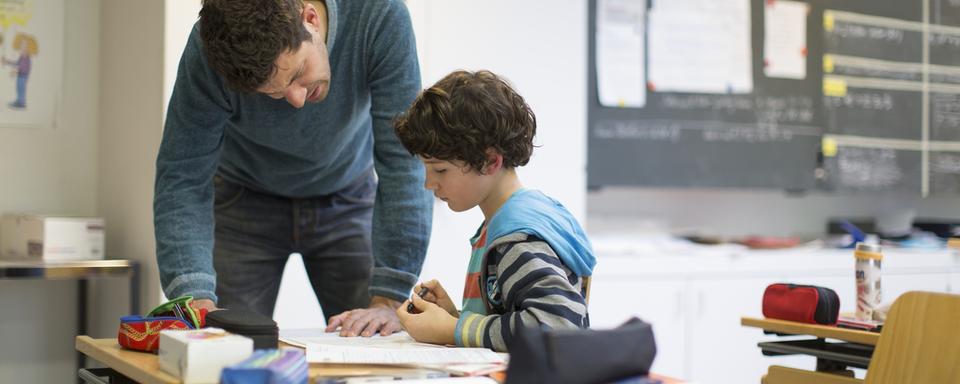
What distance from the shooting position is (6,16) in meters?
2.91

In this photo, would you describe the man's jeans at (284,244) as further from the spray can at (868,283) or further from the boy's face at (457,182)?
the spray can at (868,283)

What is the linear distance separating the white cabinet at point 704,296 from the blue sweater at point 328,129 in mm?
1612

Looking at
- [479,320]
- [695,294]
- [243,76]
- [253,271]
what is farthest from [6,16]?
[695,294]

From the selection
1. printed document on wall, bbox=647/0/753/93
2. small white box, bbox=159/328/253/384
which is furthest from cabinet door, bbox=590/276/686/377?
small white box, bbox=159/328/253/384

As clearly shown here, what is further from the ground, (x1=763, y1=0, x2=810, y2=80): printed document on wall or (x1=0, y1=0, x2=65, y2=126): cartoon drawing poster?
(x1=763, y1=0, x2=810, y2=80): printed document on wall

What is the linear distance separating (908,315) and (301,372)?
3.24ft

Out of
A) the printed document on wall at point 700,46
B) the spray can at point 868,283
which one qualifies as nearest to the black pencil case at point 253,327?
the spray can at point 868,283

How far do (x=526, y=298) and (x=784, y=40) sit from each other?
10.3ft

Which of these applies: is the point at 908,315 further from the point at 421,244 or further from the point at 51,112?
the point at 51,112

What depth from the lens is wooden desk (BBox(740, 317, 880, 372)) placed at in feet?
5.88

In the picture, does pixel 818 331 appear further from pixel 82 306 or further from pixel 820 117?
pixel 820 117

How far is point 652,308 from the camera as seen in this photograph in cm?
345

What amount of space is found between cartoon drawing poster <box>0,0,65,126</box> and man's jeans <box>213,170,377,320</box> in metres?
1.12

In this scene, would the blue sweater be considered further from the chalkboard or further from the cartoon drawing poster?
the chalkboard
